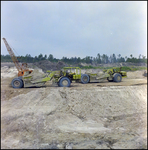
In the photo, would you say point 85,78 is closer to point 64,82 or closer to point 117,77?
point 64,82

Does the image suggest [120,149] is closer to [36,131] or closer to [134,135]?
[134,135]

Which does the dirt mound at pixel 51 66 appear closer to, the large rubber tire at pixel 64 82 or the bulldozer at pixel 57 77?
the bulldozer at pixel 57 77

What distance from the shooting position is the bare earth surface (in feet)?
8.61

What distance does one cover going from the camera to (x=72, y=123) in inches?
144

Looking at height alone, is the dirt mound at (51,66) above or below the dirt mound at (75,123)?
above

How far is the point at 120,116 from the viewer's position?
4.50 meters

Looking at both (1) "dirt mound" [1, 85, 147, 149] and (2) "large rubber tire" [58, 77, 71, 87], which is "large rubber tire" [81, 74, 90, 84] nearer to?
(2) "large rubber tire" [58, 77, 71, 87]

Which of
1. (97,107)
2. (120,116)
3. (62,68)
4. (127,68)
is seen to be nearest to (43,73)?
(62,68)

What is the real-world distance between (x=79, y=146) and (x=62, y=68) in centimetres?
556

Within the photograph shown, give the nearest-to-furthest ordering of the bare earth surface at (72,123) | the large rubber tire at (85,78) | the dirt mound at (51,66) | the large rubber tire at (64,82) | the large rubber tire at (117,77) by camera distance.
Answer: the bare earth surface at (72,123)
the large rubber tire at (64,82)
the dirt mound at (51,66)
the large rubber tire at (85,78)
the large rubber tire at (117,77)

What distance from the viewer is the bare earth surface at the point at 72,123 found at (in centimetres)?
262

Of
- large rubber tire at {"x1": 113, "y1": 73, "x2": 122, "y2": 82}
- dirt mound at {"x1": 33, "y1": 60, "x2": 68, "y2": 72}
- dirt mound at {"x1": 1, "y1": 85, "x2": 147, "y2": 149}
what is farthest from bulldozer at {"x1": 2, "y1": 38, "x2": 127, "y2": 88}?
dirt mound at {"x1": 1, "y1": 85, "x2": 147, "y2": 149}

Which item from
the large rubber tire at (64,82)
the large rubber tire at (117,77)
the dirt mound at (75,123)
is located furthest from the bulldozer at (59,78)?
the dirt mound at (75,123)

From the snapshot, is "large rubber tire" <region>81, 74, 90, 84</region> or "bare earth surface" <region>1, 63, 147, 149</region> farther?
"large rubber tire" <region>81, 74, 90, 84</region>
